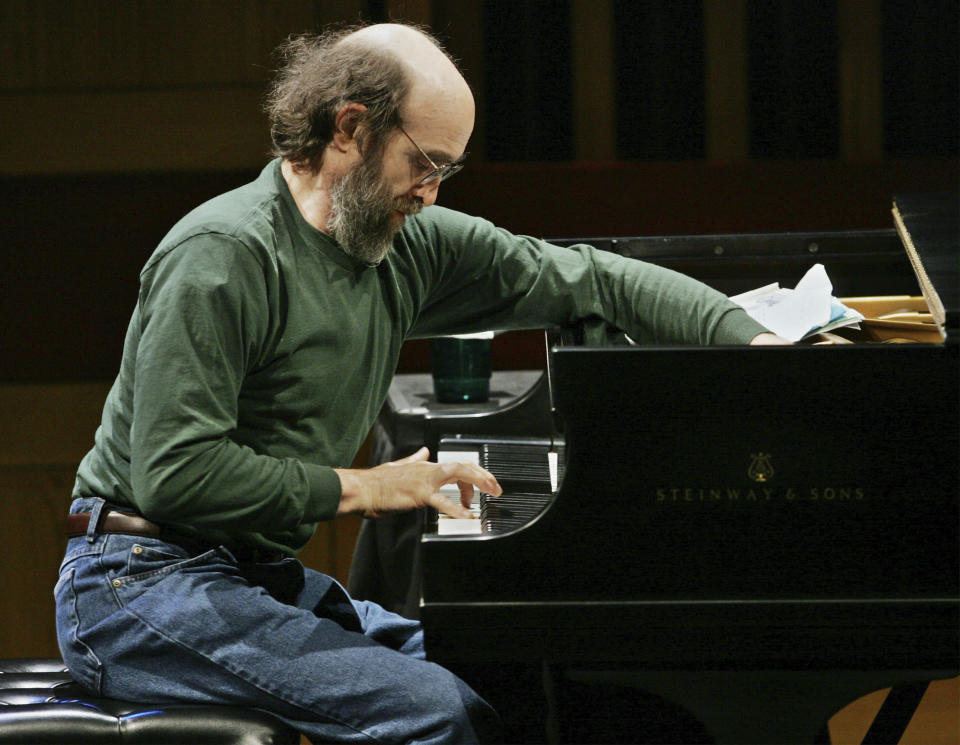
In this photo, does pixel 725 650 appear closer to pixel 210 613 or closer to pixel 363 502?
pixel 363 502

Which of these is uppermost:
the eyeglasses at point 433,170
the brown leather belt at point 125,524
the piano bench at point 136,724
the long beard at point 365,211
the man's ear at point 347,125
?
the man's ear at point 347,125

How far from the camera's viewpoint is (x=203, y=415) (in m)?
1.26

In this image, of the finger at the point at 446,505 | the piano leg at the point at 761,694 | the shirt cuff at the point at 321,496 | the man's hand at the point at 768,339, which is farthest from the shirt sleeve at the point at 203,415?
the man's hand at the point at 768,339

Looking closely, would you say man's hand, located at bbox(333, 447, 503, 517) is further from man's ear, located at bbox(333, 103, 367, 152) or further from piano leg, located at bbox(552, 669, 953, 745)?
man's ear, located at bbox(333, 103, 367, 152)

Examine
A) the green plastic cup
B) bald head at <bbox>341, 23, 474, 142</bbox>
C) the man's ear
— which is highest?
bald head at <bbox>341, 23, 474, 142</bbox>

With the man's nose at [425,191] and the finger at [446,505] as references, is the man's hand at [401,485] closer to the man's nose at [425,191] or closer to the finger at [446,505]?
the finger at [446,505]

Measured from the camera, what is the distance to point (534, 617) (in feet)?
3.89

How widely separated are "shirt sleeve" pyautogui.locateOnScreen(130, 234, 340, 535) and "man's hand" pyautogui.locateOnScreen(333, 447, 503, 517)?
21mm

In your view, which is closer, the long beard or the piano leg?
the piano leg

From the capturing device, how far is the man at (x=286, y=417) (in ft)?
4.19

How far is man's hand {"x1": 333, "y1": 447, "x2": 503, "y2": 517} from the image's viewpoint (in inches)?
50.8

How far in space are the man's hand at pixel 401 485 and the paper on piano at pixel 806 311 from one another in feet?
1.54

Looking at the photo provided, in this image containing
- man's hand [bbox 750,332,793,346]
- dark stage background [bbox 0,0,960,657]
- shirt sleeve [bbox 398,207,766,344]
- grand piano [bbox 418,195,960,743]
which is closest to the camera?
grand piano [bbox 418,195,960,743]

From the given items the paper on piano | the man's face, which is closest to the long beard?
the man's face
